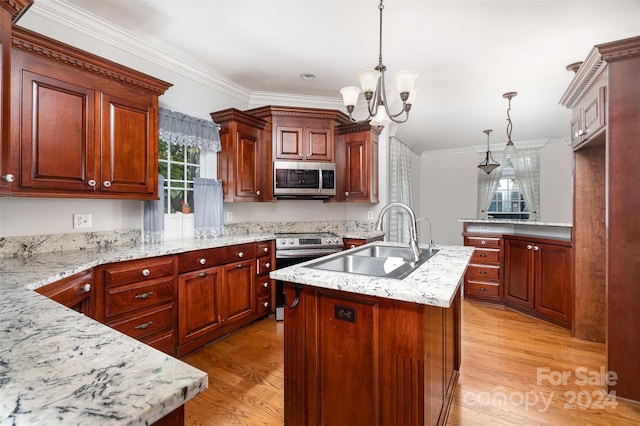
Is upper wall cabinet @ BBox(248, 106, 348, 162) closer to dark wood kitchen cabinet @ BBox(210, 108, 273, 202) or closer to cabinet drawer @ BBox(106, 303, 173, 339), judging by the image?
dark wood kitchen cabinet @ BBox(210, 108, 273, 202)

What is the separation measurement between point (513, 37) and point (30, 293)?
11.6 feet

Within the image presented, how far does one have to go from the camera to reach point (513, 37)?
2594mm

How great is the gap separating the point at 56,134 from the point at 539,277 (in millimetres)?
4383

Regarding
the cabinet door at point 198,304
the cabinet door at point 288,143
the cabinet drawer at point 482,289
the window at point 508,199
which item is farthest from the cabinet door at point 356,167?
the window at point 508,199

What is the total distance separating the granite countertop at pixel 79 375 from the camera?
0.49 meters

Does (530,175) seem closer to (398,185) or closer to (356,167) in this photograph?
(398,185)

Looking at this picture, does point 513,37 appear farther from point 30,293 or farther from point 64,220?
point 64,220

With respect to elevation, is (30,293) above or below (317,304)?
above

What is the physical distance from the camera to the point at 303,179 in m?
3.62

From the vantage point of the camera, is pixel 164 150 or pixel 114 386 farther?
pixel 164 150

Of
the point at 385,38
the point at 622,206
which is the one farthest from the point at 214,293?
the point at 622,206

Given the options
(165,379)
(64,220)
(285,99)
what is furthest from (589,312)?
(64,220)

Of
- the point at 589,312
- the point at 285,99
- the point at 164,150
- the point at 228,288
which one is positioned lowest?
the point at 589,312

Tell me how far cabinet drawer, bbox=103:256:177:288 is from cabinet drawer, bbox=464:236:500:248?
11.1 ft
